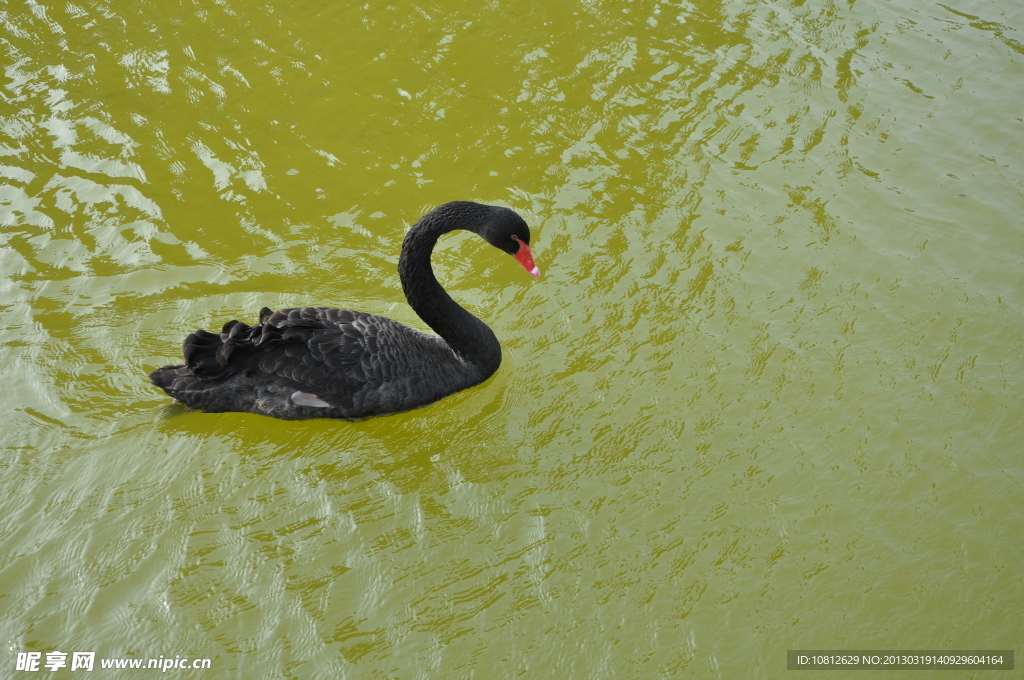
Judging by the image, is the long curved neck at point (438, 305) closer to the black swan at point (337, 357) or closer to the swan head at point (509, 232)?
the black swan at point (337, 357)

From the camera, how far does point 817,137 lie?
746 centimetres

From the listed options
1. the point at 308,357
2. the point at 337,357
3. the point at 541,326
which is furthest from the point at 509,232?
the point at 308,357

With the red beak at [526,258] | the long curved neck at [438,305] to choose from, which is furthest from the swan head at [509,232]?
the long curved neck at [438,305]

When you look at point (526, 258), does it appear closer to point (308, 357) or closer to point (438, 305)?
point (438, 305)

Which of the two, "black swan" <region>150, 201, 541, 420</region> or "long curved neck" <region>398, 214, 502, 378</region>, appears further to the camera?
"long curved neck" <region>398, 214, 502, 378</region>

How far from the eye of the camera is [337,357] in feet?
17.2

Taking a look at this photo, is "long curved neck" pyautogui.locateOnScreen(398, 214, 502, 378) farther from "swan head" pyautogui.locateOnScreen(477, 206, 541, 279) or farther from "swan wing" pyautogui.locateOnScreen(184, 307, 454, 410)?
"swan wing" pyautogui.locateOnScreen(184, 307, 454, 410)

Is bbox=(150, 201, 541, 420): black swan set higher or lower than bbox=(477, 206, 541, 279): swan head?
lower

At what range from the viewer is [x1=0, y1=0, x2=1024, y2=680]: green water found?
Result: 167 inches

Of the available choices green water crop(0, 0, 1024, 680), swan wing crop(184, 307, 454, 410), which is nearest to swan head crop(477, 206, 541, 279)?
green water crop(0, 0, 1024, 680)

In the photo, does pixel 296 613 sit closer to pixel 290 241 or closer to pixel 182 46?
pixel 290 241

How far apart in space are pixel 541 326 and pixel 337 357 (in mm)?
1485

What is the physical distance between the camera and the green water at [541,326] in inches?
167

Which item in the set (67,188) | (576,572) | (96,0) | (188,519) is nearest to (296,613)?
(188,519)
